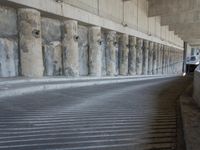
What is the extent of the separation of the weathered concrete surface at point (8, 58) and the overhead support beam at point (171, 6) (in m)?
12.3

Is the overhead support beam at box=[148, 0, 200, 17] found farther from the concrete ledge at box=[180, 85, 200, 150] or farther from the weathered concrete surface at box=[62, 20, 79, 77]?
the concrete ledge at box=[180, 85, 200, 150]

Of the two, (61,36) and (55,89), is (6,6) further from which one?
(55,89)

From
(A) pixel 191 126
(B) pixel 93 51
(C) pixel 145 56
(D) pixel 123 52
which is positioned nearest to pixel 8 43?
(B) pixel 93 51

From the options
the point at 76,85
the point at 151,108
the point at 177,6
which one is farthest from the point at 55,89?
the point at 177,6

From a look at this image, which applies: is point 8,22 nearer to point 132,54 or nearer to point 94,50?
point 94,50

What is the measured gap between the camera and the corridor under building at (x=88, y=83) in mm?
2680

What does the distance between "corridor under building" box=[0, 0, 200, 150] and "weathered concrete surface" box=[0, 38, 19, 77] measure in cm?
3

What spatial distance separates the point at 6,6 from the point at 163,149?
716cm

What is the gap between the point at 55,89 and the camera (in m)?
6.52

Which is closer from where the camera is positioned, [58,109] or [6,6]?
[58,109]

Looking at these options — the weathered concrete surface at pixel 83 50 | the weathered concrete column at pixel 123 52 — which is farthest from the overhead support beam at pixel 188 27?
the weathered concrete surface at pixel 83 50

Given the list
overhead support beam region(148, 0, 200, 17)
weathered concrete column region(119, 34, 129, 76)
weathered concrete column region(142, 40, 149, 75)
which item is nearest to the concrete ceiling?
overhead support beam region(148, 0, 200, 17)

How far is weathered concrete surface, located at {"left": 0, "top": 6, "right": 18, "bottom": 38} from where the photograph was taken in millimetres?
7168

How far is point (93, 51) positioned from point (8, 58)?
502cm
